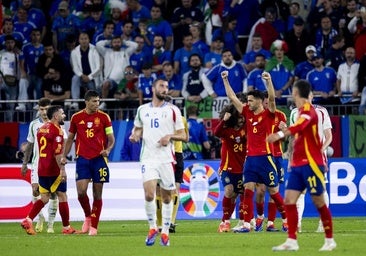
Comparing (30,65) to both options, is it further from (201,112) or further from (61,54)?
(201,112)

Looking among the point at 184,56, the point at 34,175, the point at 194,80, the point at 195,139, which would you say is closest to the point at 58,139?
the point at 34,175

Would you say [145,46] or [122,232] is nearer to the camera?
[122,232]

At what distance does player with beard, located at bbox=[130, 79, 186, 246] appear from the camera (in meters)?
19.1

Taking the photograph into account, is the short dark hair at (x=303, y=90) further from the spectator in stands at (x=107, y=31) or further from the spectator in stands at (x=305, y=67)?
the spectator in stands at (x=107, y=31)

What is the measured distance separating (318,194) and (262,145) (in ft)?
14.1

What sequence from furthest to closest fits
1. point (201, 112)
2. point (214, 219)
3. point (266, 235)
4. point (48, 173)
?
point (201, 112)
point (214, 219)
point (48, 173)
point (266, 235)

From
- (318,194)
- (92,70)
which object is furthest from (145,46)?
(318,194)

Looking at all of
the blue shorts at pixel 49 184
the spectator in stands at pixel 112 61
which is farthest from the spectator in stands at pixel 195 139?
the blue shorts at pixel 49 184

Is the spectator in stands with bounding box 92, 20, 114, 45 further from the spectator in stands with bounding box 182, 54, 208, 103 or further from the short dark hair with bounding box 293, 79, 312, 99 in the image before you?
the short dark hair with bounding box 293, 79, 312, 99

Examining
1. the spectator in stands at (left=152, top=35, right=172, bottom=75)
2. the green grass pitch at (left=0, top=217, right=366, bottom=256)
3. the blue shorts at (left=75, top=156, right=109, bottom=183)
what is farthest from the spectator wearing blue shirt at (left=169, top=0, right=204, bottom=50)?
the blue shorts at (left=75, top=156, right=109, bottom=183)

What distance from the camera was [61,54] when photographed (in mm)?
33562

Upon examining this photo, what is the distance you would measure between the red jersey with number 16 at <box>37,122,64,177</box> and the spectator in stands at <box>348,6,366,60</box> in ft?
35.9

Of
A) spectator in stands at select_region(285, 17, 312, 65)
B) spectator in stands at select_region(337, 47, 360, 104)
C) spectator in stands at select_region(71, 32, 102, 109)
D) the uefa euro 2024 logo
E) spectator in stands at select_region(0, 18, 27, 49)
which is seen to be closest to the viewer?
the uefa euro 2024 logo

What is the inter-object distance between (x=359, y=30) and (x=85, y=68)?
7.33m
